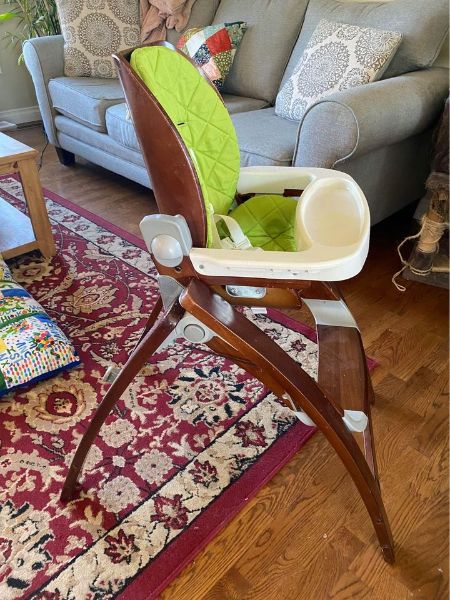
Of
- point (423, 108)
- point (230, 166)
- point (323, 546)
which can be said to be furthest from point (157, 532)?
point (423, 108)

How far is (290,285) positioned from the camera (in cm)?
79

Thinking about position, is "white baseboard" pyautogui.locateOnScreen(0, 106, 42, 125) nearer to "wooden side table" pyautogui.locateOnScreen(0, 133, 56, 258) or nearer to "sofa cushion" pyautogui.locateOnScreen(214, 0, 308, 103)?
"wooden side table" pyautogui.locateOnScreen(0, 133, 56, 258)

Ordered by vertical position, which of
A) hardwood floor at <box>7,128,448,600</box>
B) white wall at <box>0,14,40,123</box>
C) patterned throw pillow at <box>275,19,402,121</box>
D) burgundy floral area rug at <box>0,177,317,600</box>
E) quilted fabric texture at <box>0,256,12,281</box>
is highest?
patterned throw pillow at <box>275,19,402,121</box>

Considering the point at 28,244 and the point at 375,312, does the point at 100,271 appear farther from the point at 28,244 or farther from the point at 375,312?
the point at 375,312

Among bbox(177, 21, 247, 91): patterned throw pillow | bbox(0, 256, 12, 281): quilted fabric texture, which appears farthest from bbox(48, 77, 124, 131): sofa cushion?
bbox(0, 256, 12, 281): quilted fabric texture

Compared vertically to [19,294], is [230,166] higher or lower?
higher

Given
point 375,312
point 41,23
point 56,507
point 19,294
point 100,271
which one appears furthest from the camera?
point 41,23

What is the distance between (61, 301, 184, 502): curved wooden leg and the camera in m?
0.84

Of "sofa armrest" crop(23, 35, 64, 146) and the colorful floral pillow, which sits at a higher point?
"sofa armrest" crop(23, 35, 64, 146)

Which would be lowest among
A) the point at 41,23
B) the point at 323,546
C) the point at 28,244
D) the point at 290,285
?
the point at 323,546

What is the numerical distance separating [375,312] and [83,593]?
118cm

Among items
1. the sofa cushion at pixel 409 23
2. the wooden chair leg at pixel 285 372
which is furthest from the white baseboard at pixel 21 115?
the wooden chair leg at pixel 285 372

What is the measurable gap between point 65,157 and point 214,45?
1.15 m

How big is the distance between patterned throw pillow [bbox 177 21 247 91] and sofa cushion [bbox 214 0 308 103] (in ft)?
0.20
